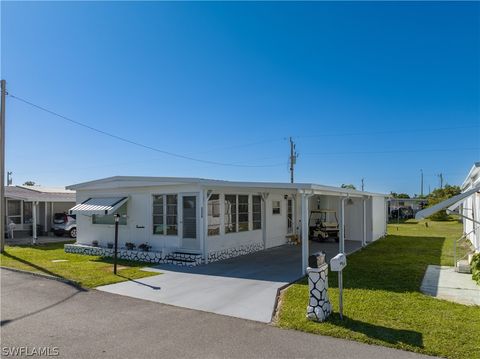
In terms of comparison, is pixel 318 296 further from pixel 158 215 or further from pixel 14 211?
pixel 14 211

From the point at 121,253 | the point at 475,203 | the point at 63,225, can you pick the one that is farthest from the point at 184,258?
the point at 63,225

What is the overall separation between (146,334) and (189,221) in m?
7.08

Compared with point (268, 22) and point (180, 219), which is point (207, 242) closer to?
point (180, 219)

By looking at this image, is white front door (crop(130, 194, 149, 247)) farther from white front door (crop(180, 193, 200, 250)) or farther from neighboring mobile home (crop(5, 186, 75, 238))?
neighboring mobile home (crop(5, 186, 75, 238))

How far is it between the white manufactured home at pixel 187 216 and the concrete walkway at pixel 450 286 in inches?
125

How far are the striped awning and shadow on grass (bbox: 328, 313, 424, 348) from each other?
9826 mm

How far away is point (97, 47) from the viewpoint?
1477 centimetres

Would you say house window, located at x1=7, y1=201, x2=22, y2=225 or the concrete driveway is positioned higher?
house window, located at x1=7, y1=201, x2=22, y2=225

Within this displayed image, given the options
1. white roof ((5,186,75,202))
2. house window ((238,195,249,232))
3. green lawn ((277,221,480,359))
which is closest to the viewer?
green lawn ((277,221,480,359))

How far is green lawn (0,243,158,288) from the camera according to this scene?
9.73 metres

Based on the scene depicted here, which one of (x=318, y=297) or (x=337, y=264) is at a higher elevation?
(x=337, y=264)

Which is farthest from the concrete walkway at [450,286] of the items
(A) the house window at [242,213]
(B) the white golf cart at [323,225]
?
(B) the white golf cart at [323,225]

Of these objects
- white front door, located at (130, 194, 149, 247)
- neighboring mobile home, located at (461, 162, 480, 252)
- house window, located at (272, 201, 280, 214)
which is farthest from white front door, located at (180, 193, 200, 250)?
neighboring mobile home, located at (461, 162, 480, 252)

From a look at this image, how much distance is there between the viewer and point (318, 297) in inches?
239
